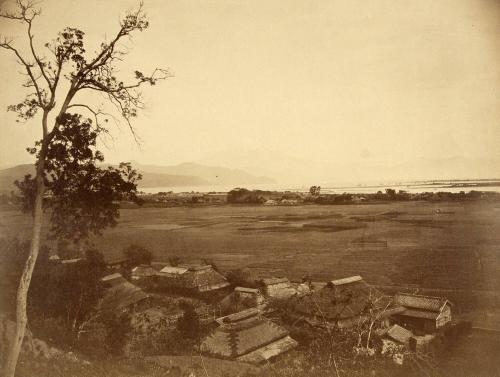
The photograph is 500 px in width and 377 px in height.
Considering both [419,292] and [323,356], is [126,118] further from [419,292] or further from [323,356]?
[419,292]

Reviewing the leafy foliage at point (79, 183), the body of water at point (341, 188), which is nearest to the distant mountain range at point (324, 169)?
the body of water at point (341, 188)

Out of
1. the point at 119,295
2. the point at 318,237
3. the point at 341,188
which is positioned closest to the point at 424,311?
the point at 318,237

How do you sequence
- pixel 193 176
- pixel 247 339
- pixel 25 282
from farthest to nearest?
pixel 193 176 → pixel 247 339 → pixel 25 282

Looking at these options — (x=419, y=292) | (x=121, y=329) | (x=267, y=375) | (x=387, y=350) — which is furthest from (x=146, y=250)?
(x=419, y=292)

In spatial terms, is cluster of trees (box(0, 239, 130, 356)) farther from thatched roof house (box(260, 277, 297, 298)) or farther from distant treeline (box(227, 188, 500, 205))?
distant treeline (box(227, 188, 500, 205))

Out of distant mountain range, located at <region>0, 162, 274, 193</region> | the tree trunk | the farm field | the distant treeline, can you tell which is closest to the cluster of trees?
the farm field

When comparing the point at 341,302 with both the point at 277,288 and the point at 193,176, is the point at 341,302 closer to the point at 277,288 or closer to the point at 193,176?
the point at 277,288

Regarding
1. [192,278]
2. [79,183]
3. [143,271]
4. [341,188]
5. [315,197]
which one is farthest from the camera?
[192,278]
